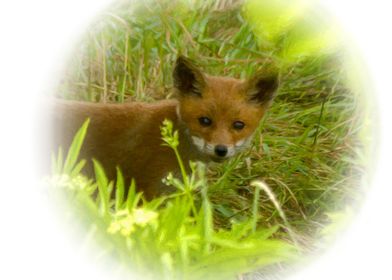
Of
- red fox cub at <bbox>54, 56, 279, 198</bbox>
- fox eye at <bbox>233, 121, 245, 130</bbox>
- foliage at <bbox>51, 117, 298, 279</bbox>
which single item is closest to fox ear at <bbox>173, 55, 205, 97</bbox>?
red fox cub at <bbox>54, 56, 279, 198</bbox>

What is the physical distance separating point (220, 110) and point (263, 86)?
0.22 metres

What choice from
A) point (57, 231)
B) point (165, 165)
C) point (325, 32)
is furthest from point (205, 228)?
point (165, 165)

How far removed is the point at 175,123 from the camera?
314 centimetres

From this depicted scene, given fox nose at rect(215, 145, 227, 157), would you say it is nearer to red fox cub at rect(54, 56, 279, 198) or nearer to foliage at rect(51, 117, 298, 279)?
red fox cub at rect(54, 56, 279, 198)

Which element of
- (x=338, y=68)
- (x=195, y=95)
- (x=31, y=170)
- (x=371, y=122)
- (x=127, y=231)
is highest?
(x=195, y=95)

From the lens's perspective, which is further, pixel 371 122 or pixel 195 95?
pixel 195 95

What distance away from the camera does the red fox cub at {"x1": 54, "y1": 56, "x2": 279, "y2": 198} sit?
2.89 m

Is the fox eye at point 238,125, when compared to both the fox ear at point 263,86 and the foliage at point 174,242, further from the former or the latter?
the foliage at point 174,242

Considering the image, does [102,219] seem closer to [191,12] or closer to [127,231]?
[127,231]

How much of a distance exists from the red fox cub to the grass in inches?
3.1

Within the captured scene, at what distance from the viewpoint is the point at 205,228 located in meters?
2.27

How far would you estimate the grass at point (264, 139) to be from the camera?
7.41 feet

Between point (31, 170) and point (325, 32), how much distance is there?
1078 millimetres

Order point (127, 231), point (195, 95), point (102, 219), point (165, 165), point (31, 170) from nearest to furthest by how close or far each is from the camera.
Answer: point (127, 231) < point (102, 219) < point (31, 170) < point (195, 95) < point (165, 165)
